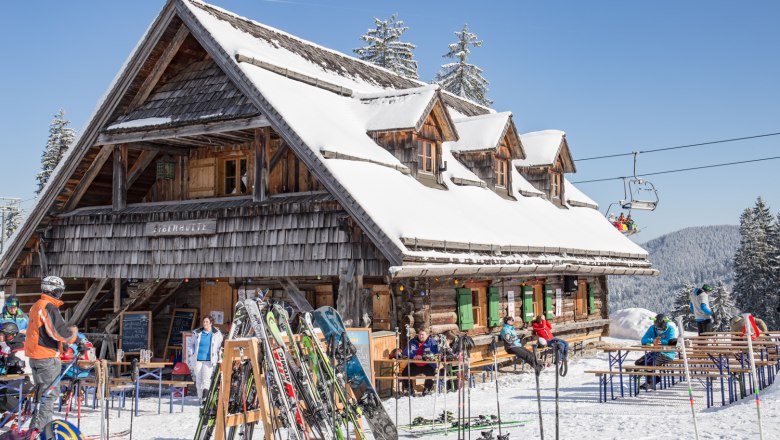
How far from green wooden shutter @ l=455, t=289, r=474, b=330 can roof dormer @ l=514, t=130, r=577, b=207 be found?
817cm

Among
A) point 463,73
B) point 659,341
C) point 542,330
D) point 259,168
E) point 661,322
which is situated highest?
point 463,73

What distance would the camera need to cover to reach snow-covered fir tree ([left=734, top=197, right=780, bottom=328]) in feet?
149

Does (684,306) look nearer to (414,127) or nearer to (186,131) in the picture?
(414,127)

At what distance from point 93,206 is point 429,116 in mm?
8704

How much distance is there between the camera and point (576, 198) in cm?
2734

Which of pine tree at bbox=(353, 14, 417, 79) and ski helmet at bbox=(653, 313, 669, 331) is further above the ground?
pine tree at bbox=(353, 14, 417, 79)

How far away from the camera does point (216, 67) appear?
701 inches

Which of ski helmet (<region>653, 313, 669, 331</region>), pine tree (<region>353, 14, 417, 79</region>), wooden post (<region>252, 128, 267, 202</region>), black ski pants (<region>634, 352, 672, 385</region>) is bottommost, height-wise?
black ski pants (<region>634, 352, 672, 385</region>)

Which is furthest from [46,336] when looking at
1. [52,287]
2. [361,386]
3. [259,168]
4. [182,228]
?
[182,228]

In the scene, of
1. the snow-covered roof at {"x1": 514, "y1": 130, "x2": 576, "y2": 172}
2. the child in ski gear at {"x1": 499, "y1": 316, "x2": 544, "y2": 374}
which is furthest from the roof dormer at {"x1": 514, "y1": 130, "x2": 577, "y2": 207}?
the child in ski gear at {"x1": 499, "y1": 316, "x2": 544, "y2": 374}

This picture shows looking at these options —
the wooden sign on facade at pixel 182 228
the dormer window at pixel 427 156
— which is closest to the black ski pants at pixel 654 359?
→ the dormer window at pixel 427 156

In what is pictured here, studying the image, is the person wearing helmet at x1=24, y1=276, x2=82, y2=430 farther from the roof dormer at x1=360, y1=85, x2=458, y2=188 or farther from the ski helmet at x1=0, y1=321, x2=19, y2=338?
the roof dormer at x1=360, y1=85, x2=458, y2=188

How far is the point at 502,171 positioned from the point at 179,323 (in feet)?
31.6

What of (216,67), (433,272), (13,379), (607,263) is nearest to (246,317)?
(13,379)
